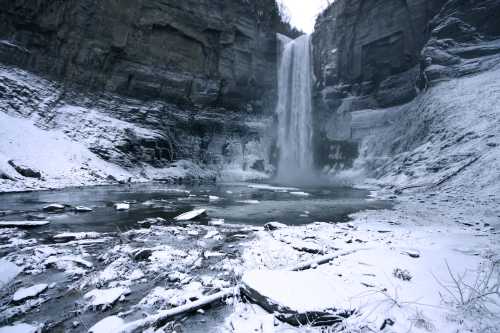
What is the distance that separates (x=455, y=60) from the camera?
22141 mm

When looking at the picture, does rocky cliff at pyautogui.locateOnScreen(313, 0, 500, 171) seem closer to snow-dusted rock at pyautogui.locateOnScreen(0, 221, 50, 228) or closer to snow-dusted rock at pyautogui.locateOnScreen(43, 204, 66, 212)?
snow-dusted rock at pyautogui.locateOnScreen(43, 204, 66, 212)

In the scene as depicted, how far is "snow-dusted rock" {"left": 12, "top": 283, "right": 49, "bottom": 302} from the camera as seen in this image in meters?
3.18

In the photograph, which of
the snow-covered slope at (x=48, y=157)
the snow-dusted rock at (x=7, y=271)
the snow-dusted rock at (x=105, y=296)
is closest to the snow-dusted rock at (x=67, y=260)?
the snow-dusted rock at (x=7, y=271)

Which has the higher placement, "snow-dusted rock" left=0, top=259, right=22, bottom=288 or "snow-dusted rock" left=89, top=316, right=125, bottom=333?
"snow-dusted rock" left=0, top=259, right=22, bottom=288

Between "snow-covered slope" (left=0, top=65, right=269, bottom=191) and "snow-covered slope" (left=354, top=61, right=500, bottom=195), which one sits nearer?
"snow-covered slope" (left=354, top=61, right=500, bottom=195)

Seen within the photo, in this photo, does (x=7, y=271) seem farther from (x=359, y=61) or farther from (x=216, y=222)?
(x=359, y=61)

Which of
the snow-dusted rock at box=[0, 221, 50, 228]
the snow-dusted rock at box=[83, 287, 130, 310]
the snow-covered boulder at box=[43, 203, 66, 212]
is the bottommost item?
the snow-dusted rock at box=[83, 287, 130, 310]

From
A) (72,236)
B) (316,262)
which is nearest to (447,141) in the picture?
(316,262)

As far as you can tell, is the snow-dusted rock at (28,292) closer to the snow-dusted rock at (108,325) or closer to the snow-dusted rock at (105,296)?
the snow-dusted rock at (105,296)

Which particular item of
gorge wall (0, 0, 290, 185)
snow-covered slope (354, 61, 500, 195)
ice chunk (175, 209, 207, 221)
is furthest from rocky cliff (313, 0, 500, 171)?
ice chunk (175, 209, 207, 221)

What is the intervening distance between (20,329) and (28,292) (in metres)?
0.85

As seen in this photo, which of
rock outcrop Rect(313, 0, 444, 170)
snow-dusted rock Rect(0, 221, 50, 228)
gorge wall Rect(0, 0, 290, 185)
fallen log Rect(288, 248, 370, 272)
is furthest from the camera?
rock outcrop Rect(313, 0, 444, 170)

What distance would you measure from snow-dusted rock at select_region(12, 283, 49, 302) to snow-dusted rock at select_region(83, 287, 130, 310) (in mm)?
600

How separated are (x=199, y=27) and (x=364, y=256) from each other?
34262 mm
